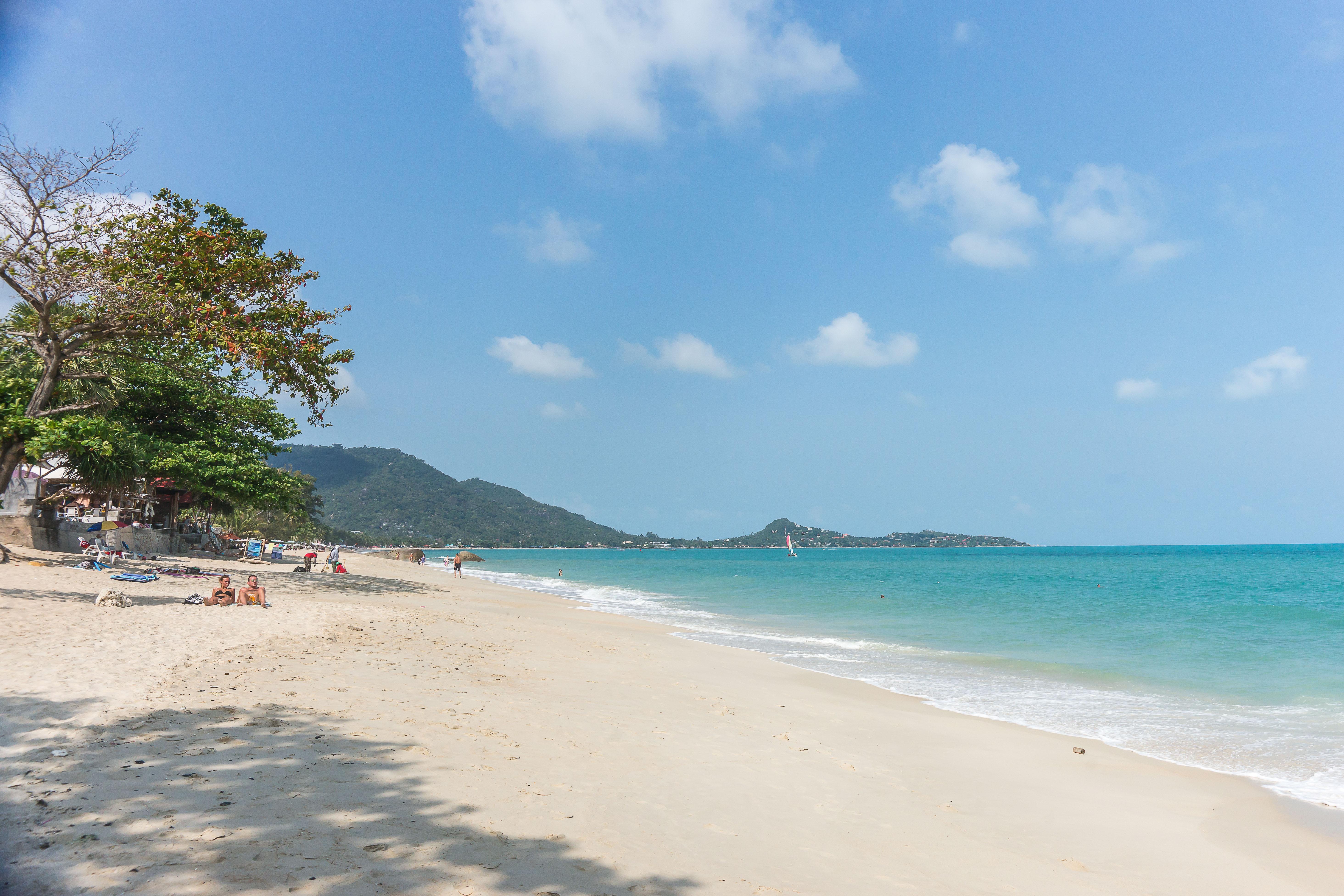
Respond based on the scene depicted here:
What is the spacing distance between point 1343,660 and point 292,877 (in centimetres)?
2438

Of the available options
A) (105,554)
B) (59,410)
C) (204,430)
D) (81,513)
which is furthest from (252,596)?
(81,513)

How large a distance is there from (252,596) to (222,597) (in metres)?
0.59

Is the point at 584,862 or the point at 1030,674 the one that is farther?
the point at 1030,674

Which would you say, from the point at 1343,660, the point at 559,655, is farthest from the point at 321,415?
the point at 1343,660

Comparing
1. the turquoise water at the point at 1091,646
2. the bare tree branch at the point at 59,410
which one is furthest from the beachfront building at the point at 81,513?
the turquoise water at the point at 1091,646

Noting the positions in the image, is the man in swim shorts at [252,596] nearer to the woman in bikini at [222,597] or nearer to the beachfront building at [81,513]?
the woman in bikini at [222,597]

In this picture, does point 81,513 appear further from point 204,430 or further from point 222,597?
point 222,597

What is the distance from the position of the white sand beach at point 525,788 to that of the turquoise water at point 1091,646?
176cm

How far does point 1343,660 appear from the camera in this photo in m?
17.7

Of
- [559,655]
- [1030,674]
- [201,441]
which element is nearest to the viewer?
[559,655]

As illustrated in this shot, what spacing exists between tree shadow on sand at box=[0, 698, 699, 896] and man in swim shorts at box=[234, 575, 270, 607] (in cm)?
860

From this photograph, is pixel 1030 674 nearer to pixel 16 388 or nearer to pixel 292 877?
pixel 292 877

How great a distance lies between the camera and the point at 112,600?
11.7 meters

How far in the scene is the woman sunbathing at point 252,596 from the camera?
13844 millimetres
